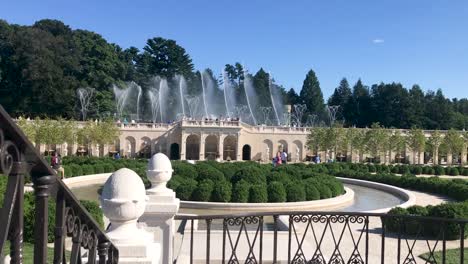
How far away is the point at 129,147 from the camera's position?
58812 mm

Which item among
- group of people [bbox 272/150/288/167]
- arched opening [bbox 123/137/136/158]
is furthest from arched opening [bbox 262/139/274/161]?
group of people [bbox 272/150/288/167]

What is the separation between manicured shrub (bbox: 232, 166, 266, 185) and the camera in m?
18.8

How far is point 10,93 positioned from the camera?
69438 millimetres

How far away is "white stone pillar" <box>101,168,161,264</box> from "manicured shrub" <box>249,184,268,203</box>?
1283cm

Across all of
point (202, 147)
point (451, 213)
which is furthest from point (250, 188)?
point (202, 147)

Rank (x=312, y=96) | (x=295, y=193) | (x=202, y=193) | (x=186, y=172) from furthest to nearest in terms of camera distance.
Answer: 1. (x=312, y=96)
2. (x=186, y=172)
3. (x=295, y=193)
4. (x=202, y=193)

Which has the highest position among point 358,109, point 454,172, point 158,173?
point 358,109

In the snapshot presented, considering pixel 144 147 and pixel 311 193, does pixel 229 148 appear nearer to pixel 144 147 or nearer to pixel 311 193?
pixel 144 147

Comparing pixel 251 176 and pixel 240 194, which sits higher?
pixel 251 176

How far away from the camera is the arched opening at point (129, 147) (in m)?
58.6

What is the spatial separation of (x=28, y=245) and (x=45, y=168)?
28.6 ft

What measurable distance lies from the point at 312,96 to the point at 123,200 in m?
93.9

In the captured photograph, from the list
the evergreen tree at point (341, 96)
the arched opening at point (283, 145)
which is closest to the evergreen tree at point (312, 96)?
the evergreen tree at point (341, 96)

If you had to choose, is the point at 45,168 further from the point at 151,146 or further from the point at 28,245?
the point at 151,146
